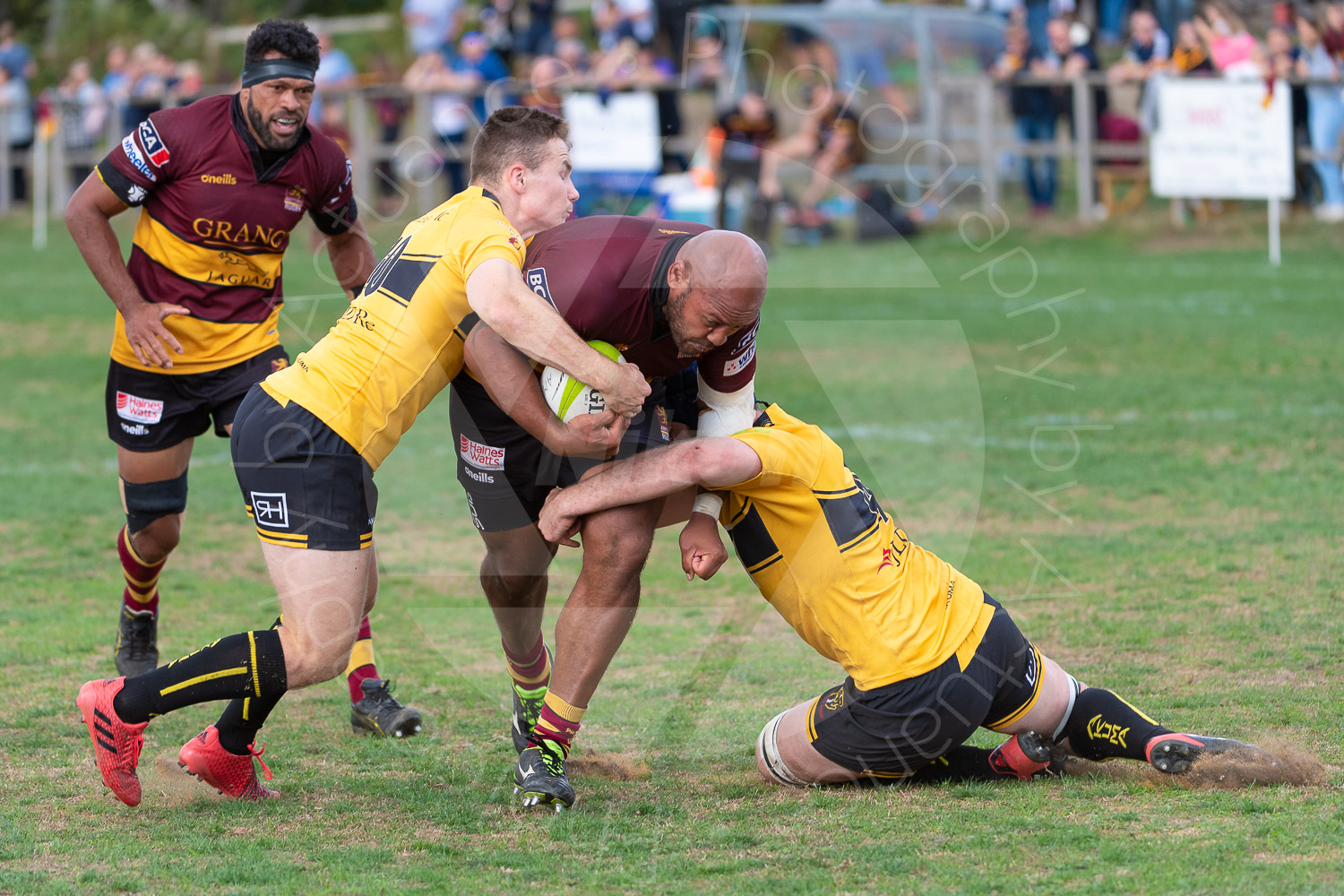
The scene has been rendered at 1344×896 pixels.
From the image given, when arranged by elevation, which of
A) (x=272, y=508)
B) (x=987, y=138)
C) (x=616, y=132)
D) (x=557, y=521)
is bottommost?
(x=987, y=138)

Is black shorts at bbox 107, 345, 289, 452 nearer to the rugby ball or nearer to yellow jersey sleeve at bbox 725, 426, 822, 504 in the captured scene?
the rugby ball

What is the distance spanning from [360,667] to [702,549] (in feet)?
5.66

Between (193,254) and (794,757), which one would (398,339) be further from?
(193,254)

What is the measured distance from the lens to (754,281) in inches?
170

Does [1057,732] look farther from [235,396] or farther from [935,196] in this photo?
[935,196]

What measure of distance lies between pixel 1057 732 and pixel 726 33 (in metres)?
20.8

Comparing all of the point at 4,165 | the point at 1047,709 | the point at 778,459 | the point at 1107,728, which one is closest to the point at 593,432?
the point at 778,459

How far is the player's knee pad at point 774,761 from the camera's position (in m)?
4.62

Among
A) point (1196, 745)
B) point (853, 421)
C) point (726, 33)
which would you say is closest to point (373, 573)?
point (1196, 745)

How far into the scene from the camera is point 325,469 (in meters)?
4.45

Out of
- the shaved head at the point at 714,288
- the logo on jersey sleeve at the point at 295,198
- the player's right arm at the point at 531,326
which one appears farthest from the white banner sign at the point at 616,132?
the player's right arm at the point at 531,326

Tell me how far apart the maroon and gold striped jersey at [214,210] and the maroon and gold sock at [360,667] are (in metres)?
1.45

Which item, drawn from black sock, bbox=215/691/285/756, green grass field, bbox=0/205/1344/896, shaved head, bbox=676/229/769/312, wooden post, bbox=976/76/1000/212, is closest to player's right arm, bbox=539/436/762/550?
shaved head, bbox=676/229/769/312

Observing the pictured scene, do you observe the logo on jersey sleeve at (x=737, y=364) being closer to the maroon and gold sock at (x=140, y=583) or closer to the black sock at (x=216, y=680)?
the black sock at (x=216, y=680)
